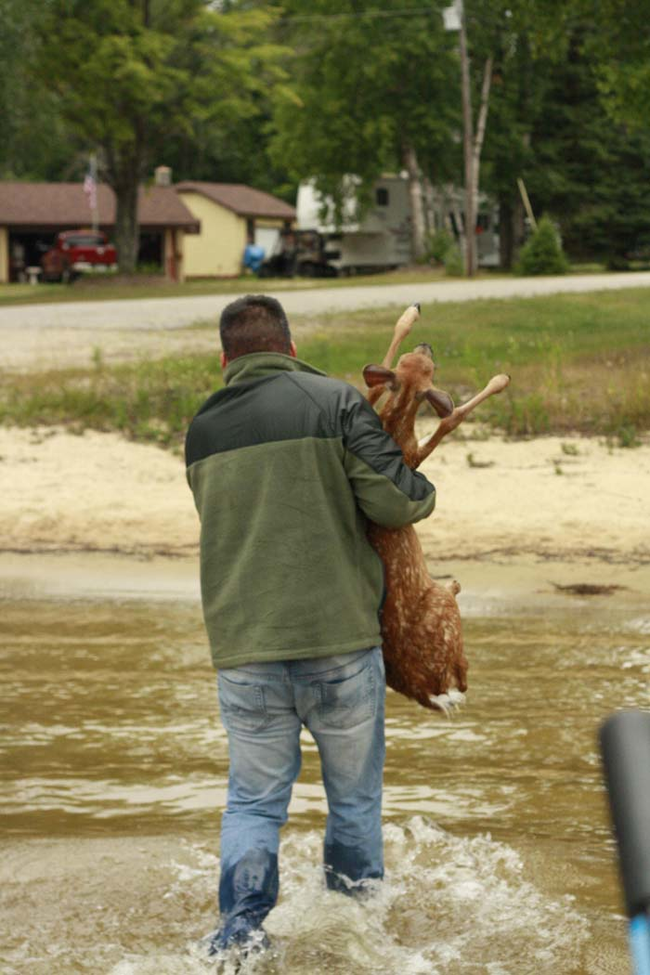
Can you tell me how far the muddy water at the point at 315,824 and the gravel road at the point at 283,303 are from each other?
14.3 metres

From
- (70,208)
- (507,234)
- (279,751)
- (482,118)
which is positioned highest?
(482,118)

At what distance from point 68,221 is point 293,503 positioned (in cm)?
5539

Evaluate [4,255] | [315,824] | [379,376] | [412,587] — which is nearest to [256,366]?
[379,376]

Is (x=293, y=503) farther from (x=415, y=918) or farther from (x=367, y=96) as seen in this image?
(x=367, y=96)

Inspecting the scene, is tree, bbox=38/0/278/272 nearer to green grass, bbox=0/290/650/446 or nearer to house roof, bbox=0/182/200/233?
house roof, bbox=0/182/200/233

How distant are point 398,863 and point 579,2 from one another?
1485 centimetres

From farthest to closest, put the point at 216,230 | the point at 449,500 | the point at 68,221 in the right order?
the point at 216,230 → the point at 68,221 → the point at 449,500

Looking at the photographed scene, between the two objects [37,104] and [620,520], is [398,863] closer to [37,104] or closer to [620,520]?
A: [620,520]

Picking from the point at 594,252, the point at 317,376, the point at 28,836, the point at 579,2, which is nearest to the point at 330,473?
the point at 317,376

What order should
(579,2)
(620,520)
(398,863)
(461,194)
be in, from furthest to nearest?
(461,194) < (579,2) < (620,520) < (398,863)

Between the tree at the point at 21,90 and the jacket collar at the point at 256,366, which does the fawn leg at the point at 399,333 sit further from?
the tree at the point at 21,90

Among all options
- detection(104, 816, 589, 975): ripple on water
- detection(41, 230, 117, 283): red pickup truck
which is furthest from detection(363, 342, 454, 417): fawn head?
detection(41, 230, 117, 283): red pickup truck

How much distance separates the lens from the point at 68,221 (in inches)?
2263

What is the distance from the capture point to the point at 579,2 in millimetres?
18016
